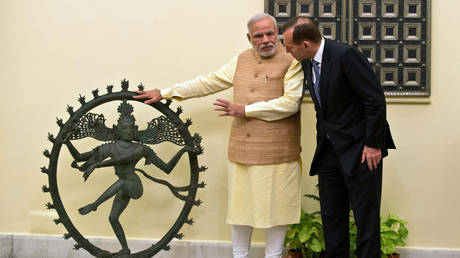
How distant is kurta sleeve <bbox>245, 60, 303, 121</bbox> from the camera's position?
2857mm

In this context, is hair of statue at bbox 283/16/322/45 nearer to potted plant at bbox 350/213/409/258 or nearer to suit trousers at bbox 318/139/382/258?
suit trousers at bbox 318/139/382/258

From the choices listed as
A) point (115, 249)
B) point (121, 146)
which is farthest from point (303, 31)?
point (115, 249)

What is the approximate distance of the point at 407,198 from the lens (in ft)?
11.4

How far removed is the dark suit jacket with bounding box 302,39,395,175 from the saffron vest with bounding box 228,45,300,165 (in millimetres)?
295

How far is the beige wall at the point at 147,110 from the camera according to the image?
135 inches

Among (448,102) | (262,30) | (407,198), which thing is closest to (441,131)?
(448,102)

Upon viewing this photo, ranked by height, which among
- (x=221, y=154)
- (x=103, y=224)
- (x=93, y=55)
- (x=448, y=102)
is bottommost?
(x=103, y=224)

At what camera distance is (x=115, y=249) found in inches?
143

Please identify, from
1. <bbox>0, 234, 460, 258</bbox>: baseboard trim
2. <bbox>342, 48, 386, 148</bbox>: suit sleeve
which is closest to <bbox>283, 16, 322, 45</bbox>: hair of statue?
<bbox>342, 48, 386, 148</bbox>: suit sleeve

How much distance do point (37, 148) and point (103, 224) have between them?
687mm

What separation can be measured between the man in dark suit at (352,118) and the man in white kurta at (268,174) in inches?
7.9

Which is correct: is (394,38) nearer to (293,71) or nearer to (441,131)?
(441,131)

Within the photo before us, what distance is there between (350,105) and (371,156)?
0.27m

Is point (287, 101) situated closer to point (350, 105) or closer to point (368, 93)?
point (350, 105)
